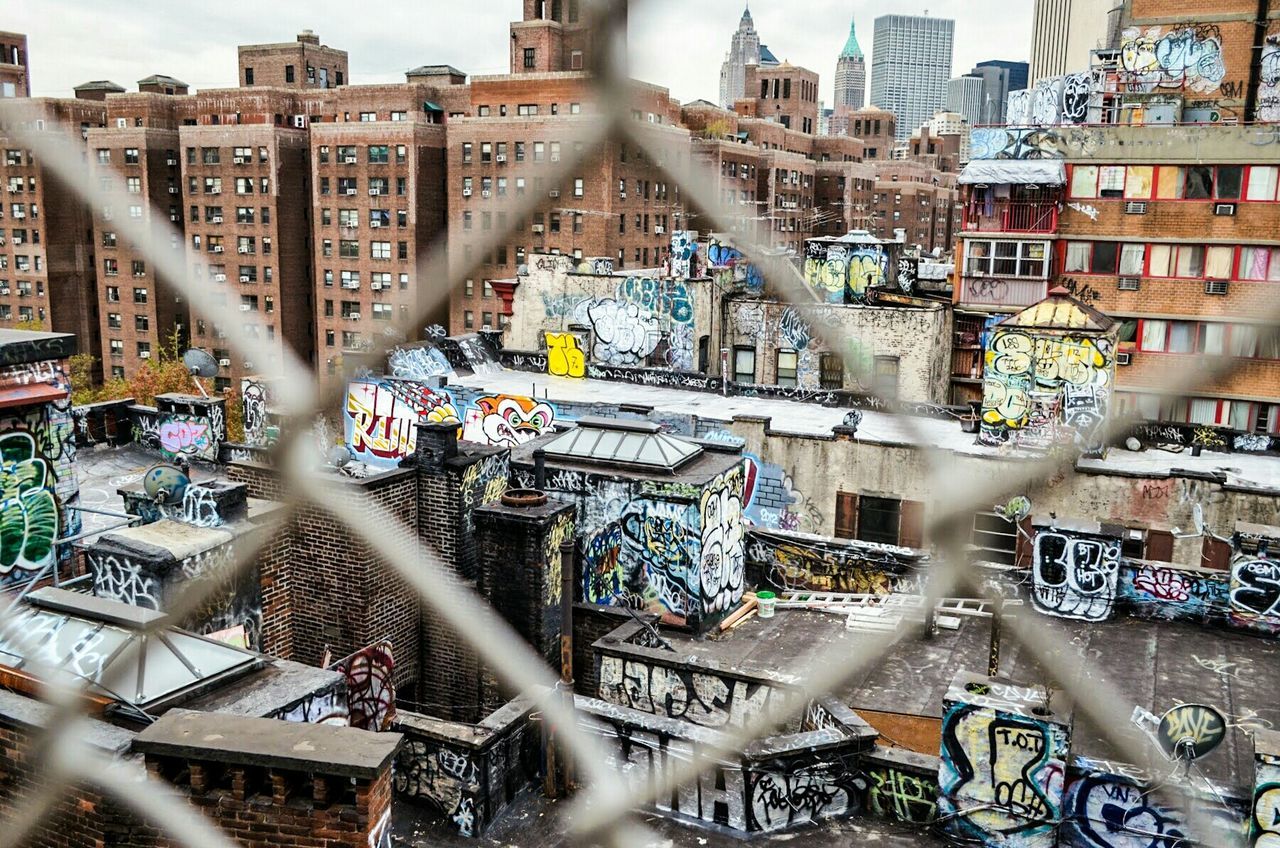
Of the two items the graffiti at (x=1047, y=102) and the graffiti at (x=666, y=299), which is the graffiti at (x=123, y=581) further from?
the graffiti at (x=1047, y=102)

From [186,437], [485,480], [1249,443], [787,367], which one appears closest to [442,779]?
[485,480]

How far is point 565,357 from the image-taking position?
2783 cm

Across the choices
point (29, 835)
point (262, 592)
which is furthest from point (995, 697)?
point (262, 592)

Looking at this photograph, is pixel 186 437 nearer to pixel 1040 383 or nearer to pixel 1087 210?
pixel 1040 383

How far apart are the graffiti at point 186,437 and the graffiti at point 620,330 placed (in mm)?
13898

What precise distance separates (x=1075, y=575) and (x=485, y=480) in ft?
23.9

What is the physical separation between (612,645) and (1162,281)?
22329 mm

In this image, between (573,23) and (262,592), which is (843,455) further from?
(573,23)

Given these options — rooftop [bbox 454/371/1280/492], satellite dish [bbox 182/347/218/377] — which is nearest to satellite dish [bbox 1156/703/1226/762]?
satellite dish [bbox 182/347/218/377]

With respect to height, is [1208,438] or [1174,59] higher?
[1174,59]

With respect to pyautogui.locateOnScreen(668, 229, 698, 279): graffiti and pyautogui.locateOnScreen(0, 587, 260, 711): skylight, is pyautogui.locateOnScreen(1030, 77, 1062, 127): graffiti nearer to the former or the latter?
pyautogui.locateOnScreen(668, 229, 698, 279): graffiti

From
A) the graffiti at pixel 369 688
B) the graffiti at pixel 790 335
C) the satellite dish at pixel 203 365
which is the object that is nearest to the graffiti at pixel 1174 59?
the graffiti at pixel 790 335

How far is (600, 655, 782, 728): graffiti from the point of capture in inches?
377

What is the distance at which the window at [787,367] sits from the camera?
2889 cm
